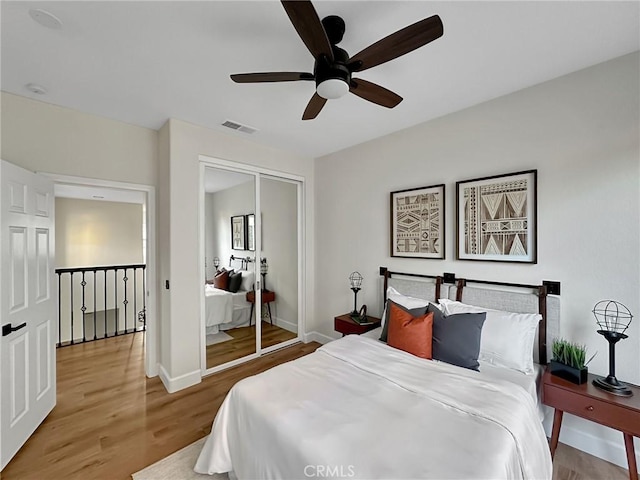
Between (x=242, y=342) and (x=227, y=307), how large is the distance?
520 millimetres

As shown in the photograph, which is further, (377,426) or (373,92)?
(373,92)

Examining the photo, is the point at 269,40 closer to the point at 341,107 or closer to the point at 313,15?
the point at 313,15

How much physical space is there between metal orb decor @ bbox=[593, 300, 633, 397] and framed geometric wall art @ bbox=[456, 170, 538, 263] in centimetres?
52

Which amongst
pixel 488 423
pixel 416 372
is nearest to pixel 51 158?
pixel 416 372

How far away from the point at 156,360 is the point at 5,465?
1331 mm

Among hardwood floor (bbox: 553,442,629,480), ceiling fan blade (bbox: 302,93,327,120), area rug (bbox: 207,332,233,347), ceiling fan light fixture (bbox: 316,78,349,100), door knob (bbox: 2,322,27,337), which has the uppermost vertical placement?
ceiling fan blade (bbox: 302,93,327,120)

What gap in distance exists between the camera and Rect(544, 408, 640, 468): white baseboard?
6.33ft

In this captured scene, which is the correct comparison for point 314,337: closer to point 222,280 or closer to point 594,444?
point 222,280

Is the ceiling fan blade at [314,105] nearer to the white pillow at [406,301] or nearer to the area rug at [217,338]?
the white pillow at [406,301]

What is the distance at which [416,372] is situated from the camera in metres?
1.90

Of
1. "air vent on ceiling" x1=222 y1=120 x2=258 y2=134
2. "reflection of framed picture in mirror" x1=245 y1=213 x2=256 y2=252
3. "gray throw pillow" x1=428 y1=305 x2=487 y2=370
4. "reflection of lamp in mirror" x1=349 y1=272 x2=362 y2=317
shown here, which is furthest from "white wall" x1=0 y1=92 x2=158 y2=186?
"gray throw pillow" x1=428 y1=305 x2=487 y2=370

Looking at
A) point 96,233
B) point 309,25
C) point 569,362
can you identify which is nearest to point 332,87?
point 309,25

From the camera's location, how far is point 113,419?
2416 millimetres

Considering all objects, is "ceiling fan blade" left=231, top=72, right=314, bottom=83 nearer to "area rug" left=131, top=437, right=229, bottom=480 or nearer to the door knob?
the door knob
